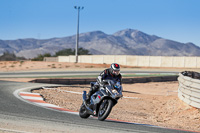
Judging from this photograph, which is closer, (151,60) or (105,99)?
(105,99)

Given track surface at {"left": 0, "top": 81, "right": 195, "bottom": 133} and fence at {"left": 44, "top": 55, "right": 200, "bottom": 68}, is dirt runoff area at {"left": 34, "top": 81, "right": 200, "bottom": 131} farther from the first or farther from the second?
fence at {"left": 44, "top": 55, "right": 200, "bottom": 68}

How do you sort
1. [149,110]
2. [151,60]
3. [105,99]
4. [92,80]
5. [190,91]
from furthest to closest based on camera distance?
[151,60]
[92,80]
[149,110]
[190,91]
[105,99]

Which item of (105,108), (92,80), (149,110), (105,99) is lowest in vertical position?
(149,110)

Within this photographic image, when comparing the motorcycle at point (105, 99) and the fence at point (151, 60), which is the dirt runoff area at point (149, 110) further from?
the fence at point (151, 60)

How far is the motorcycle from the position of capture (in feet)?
27.1

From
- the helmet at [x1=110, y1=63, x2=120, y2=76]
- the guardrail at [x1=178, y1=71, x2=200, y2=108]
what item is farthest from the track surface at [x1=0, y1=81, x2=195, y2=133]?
the guardrail at [x1=178, y1=71, x2=200, y2=108]

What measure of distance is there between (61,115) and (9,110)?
1.60m

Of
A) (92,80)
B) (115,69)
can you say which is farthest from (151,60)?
(115,69)

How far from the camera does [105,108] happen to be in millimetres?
8500

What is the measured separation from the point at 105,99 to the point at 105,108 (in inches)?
10.0

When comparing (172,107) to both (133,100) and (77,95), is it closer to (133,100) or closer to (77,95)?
(133,100)

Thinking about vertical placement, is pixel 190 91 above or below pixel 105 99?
below

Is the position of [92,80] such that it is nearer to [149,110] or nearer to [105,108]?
[149,110]

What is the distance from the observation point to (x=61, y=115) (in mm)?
9141
